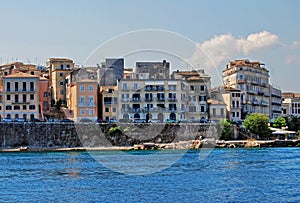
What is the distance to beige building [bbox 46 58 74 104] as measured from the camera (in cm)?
9038

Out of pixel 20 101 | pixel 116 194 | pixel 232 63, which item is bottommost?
pixel 116 194

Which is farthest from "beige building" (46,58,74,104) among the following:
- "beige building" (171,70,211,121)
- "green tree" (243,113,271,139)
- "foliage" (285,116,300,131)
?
"foliage" (285,116,300,131)

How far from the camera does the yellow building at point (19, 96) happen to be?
259 feet

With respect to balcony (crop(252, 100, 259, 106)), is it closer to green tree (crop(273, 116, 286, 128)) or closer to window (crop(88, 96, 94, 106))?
green tree (crop(273, 116, 286, 128))

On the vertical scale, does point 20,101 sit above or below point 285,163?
above

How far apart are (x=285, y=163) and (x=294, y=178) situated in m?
11.2

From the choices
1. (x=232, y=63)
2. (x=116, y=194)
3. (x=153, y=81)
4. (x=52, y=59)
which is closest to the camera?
(x=116, y=194)

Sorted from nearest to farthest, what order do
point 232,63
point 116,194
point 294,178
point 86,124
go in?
1. point 116,194
2. point 294,178
3. point 86,124
4. point 232,63

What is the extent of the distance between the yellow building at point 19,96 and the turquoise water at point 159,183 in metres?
30.3

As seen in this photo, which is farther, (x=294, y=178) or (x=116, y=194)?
(x=294, y=178)

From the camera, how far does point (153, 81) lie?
3177 inches

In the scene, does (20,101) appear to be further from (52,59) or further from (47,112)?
(52,59)

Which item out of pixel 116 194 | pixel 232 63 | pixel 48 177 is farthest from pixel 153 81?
pixel 116 194

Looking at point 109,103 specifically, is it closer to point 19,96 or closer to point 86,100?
point 86,100
